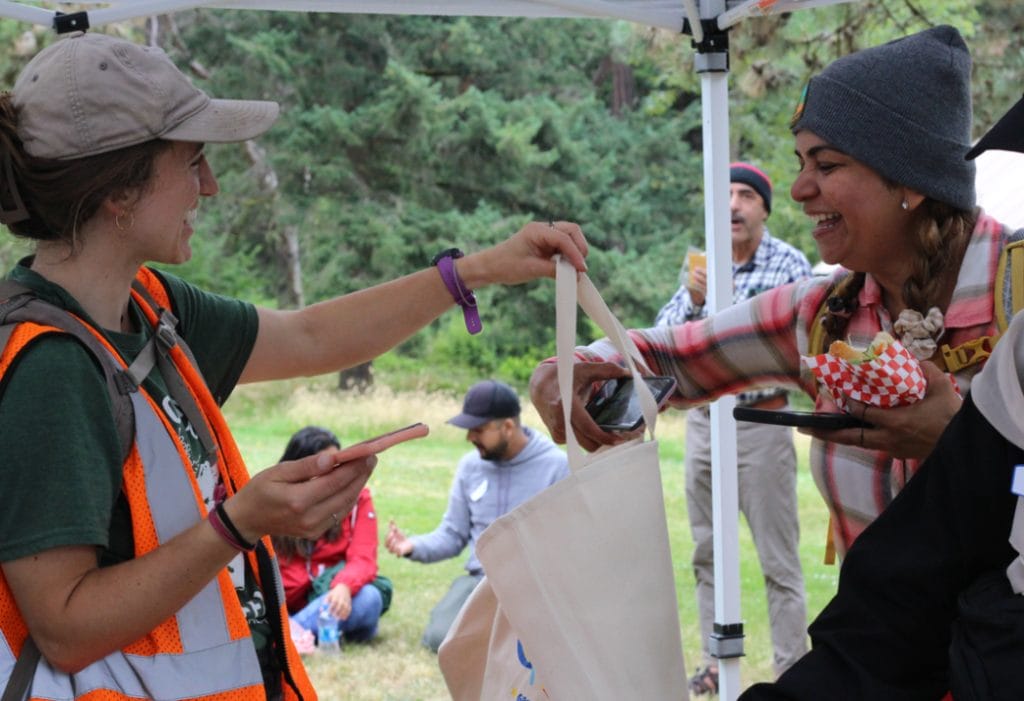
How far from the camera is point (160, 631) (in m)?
1.75

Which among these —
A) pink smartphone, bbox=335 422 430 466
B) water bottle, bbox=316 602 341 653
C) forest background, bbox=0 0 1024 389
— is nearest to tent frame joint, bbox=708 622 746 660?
pink smartphone, bbox=335 422 430 466

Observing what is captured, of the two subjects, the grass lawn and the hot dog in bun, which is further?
the grass lawn

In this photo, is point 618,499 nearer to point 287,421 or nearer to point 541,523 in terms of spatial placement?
point 541,523

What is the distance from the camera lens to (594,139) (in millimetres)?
18859

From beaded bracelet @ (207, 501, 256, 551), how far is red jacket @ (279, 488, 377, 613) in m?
4.79

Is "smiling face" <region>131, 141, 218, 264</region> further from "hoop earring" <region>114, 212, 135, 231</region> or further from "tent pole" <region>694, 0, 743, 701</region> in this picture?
"tent pole" <region>694, 0, 743, 701</region>

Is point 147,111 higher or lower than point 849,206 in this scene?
higher

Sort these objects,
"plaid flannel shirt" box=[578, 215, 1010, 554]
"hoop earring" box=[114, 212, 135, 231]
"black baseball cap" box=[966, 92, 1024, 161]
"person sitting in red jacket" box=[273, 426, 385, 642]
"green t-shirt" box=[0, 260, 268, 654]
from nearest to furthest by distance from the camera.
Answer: "black baseball cap" box=[966, 92, 1024, 161] < "green t-shirt" box=[0, 260, 268, 654] < "hoop earring" box=[114, 212, 135, 231] < "plaid flannel shirt" box=[578, 215, 1010, 554] < "person sitting in red jacket" box=[273, 426, 385, 642]

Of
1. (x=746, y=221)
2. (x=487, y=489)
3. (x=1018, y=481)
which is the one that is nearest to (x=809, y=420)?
(x=1018, y=481)

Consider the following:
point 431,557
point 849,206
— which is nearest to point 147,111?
point 849,206

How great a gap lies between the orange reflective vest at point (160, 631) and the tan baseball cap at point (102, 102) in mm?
272

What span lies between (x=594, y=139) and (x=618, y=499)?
57.3 ft

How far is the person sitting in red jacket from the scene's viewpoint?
253 inches

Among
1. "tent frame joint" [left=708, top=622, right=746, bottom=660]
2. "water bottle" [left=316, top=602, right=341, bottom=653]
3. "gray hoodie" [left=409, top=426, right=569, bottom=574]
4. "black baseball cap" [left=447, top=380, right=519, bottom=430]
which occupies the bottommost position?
"water bottle" [left=316, top=602, right=341, bottom=653]
